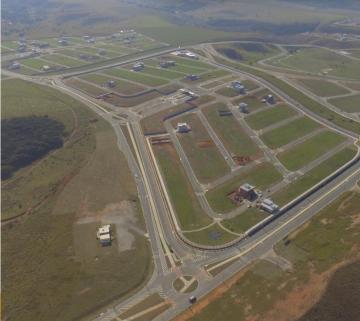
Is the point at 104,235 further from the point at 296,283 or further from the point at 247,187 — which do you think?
the point at 296,283

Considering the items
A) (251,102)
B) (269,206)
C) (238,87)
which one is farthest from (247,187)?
→ (238,87)

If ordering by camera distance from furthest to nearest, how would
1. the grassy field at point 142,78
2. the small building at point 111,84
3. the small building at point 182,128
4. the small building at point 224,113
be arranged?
the grassy field at point 142,78 < the small building at point 111,84 < the small building at point 224,113 < the small building at point 182,128

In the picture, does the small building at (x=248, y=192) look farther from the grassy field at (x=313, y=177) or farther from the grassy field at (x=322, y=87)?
the grassy field at (x=322, y=87)

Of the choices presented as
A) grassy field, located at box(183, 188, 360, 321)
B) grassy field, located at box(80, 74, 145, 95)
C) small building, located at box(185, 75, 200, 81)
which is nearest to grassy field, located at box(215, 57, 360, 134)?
small building, located at box(185, 75, 200, 81)

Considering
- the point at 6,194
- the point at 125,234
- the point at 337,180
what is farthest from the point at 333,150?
the point at 6,194

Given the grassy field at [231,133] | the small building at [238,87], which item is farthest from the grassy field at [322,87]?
the grassy field at [231,133]

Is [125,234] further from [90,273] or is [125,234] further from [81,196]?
[81,196]
